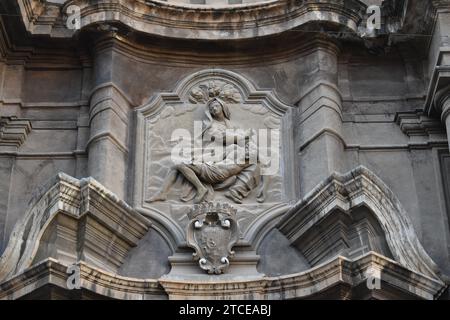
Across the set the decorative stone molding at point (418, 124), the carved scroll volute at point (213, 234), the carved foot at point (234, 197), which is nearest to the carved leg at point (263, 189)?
the carved foot at point (234, 197)

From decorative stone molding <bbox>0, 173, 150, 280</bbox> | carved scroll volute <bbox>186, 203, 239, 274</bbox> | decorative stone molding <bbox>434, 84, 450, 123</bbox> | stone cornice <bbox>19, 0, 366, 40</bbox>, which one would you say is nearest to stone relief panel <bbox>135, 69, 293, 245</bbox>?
carved scroll volute <bbox>186, 203, 239, 274</bbox>

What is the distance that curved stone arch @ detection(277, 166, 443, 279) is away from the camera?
408 inches

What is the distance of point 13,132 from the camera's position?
11.7m

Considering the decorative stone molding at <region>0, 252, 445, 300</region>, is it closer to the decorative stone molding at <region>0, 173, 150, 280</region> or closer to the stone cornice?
the decorative stone molding at <region>0, 173, 150, 280</region>

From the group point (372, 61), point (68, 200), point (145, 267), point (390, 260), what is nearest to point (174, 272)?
point (145, 267)

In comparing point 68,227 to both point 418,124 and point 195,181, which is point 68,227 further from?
point 418,124

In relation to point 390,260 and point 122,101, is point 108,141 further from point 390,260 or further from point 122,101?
point 390,260

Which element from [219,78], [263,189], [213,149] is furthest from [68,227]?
[219,78]

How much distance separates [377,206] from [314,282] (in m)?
0.94

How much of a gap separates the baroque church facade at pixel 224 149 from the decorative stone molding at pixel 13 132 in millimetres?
15

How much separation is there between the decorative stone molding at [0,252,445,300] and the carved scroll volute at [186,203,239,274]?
461 millimetres

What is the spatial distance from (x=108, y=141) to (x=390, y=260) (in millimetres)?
3114

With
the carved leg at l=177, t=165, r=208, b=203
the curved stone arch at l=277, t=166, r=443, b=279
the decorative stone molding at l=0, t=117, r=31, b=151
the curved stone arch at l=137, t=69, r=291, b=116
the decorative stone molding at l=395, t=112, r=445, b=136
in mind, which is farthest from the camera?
the curved stone arch at l=137, t=69, r=291, b=116

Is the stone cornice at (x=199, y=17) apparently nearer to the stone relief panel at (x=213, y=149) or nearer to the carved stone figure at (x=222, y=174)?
the stone relief panel at (x=213, y=149)
